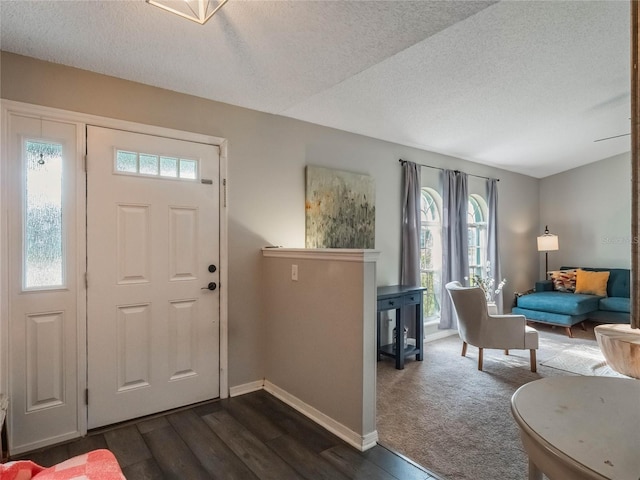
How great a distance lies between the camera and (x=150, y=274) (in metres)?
2.66

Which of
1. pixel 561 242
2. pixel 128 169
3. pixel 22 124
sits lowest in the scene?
pixel 561 242

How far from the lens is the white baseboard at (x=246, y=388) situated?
9.93 ft

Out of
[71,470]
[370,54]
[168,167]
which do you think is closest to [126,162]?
[168,167]

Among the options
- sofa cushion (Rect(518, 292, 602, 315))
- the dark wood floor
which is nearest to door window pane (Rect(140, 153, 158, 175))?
the dark wood floor

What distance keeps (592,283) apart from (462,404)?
13.5 feet

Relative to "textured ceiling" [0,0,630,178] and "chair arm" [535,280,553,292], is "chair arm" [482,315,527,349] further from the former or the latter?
"chair arm" [535,280,553,292]

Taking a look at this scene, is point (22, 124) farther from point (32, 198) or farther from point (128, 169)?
point (128, 169)

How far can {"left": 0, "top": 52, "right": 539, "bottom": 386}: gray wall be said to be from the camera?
2.38m

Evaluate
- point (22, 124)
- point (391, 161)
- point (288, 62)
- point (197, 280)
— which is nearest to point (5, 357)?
point (197, 280)

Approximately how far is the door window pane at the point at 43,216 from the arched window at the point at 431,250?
155 inches

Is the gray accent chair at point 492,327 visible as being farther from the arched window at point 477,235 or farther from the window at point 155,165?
the window at point 155,165

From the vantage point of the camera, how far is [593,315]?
17.8 ft

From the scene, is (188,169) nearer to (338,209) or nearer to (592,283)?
(338,209)

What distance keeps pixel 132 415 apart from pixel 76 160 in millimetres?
1785
